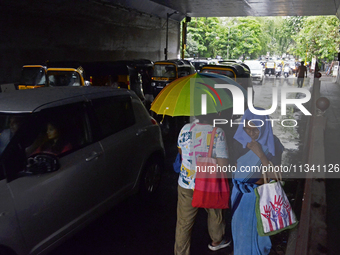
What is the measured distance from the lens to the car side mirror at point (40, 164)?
114 inches

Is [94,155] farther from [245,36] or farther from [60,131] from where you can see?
[245,36]

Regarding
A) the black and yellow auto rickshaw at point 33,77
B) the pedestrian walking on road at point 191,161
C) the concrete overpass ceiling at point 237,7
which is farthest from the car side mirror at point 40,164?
the concrete overpass ceiling at point 237,7

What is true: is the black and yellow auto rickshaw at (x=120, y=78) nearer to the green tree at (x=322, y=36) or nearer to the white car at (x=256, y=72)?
the white car at (x=256, y=72)

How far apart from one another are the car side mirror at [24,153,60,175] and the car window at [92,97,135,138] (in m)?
1.00

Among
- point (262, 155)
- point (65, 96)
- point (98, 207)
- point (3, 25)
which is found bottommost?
point (98, 207)

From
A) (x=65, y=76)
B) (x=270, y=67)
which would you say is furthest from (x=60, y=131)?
(x=270, y=67)

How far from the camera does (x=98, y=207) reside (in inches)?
150

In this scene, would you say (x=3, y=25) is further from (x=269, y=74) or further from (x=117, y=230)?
(x=269, y=74)

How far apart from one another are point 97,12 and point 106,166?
1975cm

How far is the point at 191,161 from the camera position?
3.17 metres

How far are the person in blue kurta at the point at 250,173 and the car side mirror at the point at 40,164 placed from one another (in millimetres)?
1770

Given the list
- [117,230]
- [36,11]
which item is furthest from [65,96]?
[36,11]

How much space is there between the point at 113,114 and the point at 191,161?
1.61 meters

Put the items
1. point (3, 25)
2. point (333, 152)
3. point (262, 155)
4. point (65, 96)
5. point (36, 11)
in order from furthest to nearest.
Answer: point (36, 11) → point (3, 25) → point (333, 152) → point (65, 96) → point (262, 155)
